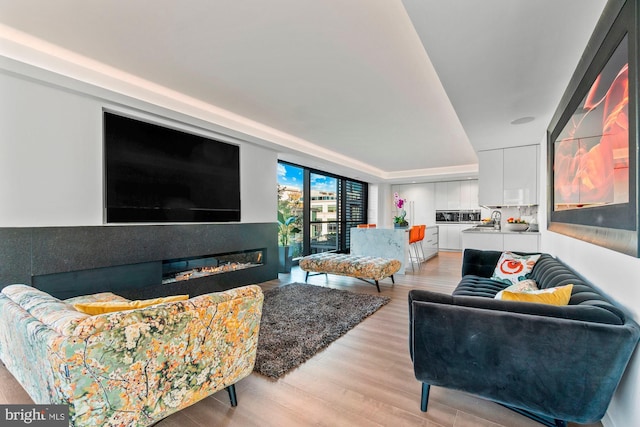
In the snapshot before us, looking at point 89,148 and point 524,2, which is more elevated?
point 524,2

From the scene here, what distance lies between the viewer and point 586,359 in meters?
1.22

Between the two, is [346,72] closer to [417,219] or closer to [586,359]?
[586,359]

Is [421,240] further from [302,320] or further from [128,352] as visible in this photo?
[128,352]

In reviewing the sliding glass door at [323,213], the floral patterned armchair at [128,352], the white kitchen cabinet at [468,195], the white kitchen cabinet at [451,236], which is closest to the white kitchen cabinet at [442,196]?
the white kitchen cabinet at [468,195]

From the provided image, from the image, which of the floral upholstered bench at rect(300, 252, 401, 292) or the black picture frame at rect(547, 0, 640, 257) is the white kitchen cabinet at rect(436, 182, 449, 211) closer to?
the floral upholstered bench at rect(300, 252, 401, 292)

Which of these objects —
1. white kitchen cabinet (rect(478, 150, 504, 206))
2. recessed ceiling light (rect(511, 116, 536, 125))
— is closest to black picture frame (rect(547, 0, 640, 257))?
recessed ceiling light (rect(511, 116, 536, 125))

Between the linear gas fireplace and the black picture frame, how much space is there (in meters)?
3.84

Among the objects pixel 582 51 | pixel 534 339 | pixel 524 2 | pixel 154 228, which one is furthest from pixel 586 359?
pixel 154 228

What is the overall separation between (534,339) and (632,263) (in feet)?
1.79

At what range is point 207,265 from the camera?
3920mm

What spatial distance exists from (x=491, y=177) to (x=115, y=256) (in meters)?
5.28

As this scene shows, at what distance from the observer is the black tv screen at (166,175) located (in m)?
2.92

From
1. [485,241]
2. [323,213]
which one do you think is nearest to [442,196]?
[323,213]

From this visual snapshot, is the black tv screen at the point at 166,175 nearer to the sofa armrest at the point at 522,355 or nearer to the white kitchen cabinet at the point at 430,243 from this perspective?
the sofa armrest at the point at 522,355
